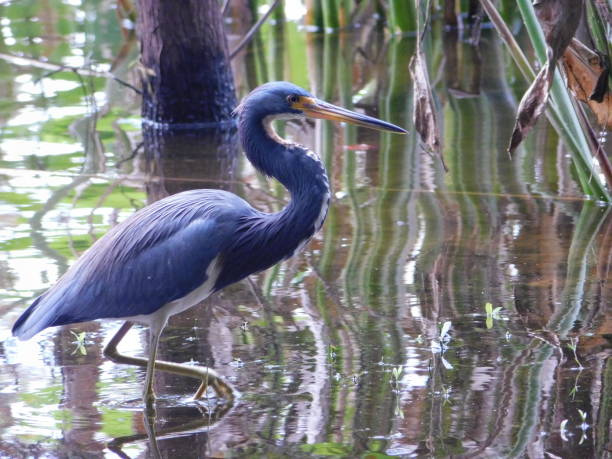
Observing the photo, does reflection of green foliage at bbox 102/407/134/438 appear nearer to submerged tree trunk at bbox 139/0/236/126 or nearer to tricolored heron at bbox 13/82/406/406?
tricolored heron at bbox 13/82/406/406

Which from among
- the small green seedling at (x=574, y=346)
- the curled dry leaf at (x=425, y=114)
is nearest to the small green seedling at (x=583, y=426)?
the small green seedling at (x=574, y=346)

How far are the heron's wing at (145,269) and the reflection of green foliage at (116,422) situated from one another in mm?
403

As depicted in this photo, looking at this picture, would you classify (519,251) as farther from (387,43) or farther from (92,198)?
(387,43)

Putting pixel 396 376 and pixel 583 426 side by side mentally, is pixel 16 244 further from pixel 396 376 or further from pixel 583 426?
pixel 583 426

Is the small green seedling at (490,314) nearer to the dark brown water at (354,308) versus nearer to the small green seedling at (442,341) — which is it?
the dark brown water at (354,308)

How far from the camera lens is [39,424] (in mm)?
4117

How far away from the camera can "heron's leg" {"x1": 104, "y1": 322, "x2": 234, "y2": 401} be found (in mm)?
4277

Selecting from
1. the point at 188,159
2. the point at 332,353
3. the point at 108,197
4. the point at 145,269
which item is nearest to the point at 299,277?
the point at 332,353

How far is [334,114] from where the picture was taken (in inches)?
185

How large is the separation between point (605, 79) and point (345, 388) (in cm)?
246

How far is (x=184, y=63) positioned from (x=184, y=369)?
16.8 ft

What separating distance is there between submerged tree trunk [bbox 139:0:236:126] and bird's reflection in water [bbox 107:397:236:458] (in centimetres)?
512

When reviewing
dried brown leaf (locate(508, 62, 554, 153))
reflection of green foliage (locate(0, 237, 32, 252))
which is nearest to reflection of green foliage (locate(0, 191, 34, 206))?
reflection of green foliage (locate(0, 237, 32, 252))

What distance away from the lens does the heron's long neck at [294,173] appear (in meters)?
4.51
